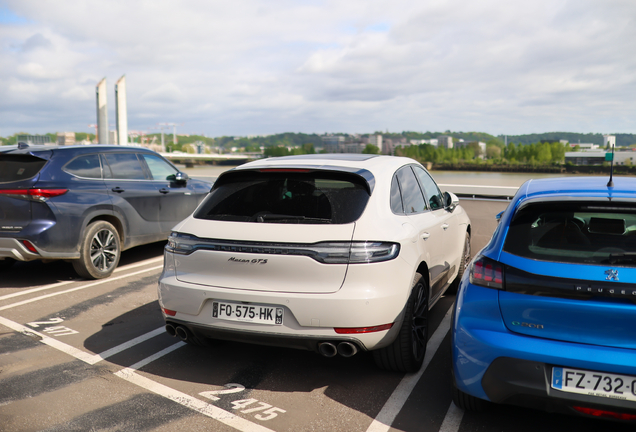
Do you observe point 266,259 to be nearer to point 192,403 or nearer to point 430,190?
point 192,403

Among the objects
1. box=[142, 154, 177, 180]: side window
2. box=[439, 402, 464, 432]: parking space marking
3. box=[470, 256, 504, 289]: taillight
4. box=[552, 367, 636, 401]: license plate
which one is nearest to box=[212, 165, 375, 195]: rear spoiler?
box=[470, 256, 504, 289]: taillight

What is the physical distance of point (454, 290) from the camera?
238 inches

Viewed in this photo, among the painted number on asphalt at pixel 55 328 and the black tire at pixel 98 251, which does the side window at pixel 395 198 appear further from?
the black tire at pixel 98 251

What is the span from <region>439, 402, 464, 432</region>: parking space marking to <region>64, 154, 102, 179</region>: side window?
5349mm

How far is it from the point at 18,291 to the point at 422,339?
16.2ft

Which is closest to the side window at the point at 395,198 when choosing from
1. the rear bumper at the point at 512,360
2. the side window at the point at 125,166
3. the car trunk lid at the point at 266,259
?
the car trunk lid at the point at 266,259

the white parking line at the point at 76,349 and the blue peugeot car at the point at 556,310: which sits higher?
the blue peugeot car at the point at 556,310

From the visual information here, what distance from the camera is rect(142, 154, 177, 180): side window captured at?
786cm

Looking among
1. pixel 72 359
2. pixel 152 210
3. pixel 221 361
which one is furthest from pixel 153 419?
pixel 152 210

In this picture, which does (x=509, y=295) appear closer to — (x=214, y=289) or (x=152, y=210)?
(x=214, y=289)

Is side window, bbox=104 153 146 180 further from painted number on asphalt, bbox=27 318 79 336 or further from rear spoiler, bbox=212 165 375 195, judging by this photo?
rear spoiler, bbox=212 165 375 195

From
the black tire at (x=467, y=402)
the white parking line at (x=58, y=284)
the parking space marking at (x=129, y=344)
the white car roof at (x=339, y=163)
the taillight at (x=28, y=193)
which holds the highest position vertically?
the white car roof at (x=339, y=163)

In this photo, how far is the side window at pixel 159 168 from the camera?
309 inches

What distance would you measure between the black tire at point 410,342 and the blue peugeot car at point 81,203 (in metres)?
4.39
